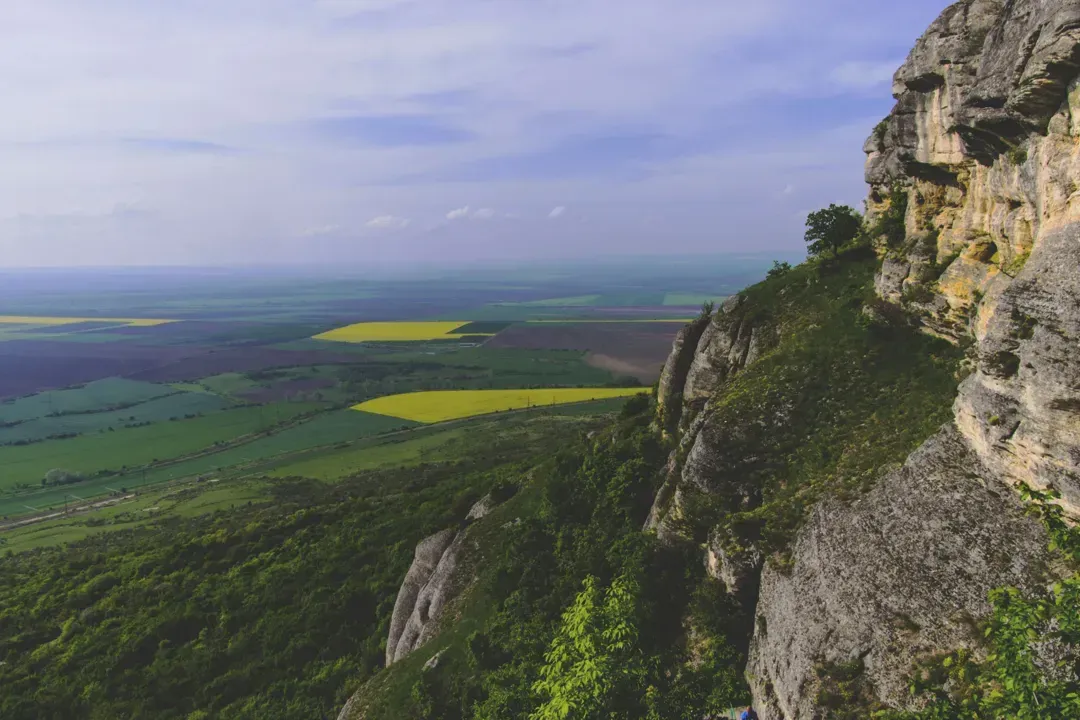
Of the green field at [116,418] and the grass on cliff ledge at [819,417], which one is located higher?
the grass on cliff ledge at [819,417]

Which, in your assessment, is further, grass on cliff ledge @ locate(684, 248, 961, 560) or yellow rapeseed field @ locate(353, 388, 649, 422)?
yellow rapeseed field @ locate(353, 388, 649, 422)

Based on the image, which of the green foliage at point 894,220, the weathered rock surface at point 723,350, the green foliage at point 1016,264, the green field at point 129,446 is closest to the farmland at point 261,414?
the green field at point 129,446

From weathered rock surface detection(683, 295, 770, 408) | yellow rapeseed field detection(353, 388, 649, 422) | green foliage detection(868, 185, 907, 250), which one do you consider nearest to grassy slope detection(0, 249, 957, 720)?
weathered rock surface detection(683, 295, 770, 408)

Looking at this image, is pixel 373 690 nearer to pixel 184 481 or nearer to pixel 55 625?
pixel 55 625

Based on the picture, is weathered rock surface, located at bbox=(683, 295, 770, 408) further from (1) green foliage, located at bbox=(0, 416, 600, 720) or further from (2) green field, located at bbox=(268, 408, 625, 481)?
(2) green field, located at bbox=(268, 408, 625, 481)

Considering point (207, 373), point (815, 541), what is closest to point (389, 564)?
point (815, 541)

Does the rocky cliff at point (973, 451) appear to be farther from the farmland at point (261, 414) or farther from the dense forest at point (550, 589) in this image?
→ the farmland at point (261, 414)
